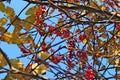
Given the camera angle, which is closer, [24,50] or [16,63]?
[16,63]

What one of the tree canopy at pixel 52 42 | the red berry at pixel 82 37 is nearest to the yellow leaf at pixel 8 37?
the tree canopy at pixel 52 42

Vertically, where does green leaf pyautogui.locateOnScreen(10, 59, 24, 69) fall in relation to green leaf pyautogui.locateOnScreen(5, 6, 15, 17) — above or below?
below

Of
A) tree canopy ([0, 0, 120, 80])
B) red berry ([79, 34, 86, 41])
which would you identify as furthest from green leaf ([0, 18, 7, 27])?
red berry ([79, 34, 86, 41])

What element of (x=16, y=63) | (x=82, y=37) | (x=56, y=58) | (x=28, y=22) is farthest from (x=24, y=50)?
(x=82, y=37)

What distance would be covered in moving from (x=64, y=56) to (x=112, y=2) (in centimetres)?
107

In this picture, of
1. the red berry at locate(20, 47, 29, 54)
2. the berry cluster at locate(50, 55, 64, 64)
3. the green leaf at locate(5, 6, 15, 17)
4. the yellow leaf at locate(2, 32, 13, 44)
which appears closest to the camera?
the yellow leaf at locate(2, 32, 13, 44)

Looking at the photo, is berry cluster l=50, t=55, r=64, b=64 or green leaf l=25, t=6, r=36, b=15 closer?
green leaf l=25, t=6, r=36, b=15

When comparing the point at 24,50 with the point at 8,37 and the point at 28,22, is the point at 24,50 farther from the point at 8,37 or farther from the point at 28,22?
the point at 8,37

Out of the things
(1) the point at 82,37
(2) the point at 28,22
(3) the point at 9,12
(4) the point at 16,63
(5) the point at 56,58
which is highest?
(1) the point at 82,37

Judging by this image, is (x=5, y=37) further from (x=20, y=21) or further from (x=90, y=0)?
(x=90, y=0)

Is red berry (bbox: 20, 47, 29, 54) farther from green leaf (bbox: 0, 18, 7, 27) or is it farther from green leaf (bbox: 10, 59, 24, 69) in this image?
green leaf (bbox: 10, 59, 24, 69)

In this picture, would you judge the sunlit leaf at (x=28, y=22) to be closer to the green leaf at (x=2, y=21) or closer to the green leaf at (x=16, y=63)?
the green leaf at (x=2, y=21)

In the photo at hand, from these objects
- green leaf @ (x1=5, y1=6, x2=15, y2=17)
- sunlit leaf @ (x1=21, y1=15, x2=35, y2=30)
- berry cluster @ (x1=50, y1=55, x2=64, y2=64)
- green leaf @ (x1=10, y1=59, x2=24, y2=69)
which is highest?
berry cluster @ (x1=50, y1=55, x2=64, y2=64)

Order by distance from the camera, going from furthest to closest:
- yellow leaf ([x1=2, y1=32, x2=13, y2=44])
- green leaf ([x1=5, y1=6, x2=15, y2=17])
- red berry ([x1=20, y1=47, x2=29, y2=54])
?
red berry ([x1=20, y1=47, x2=29, y2=54]), green leaf ([x1=5, y1=6, x2=15, y2=17]), yellow leaf ([x1=2, y1=32, x2=13, y2=44])
